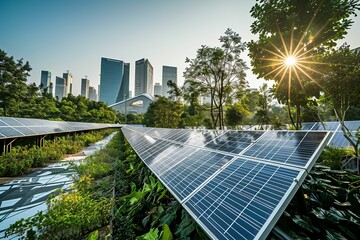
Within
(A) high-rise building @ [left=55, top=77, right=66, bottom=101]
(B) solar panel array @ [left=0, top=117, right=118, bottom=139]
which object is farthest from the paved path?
(A) high-rise building @ [left=55, top=77, right=66, bottom=101]

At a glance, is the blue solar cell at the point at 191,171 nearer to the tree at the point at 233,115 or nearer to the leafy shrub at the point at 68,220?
the leafy shrub at the point at 68,220

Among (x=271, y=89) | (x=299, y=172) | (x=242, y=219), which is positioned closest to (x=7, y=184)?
(x=242, y=219)

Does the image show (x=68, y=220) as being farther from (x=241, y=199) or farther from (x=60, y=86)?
(x=60, y=86)

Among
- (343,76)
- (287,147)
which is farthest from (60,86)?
(343,76)

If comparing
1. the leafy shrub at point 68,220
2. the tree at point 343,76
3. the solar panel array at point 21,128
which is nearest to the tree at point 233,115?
the tree at point 343,76

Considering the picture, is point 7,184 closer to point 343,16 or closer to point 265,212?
point 265,212

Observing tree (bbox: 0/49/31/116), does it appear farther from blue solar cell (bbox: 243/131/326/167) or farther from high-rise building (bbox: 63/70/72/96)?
high-rise building (bbox: 63/70/72/96)
